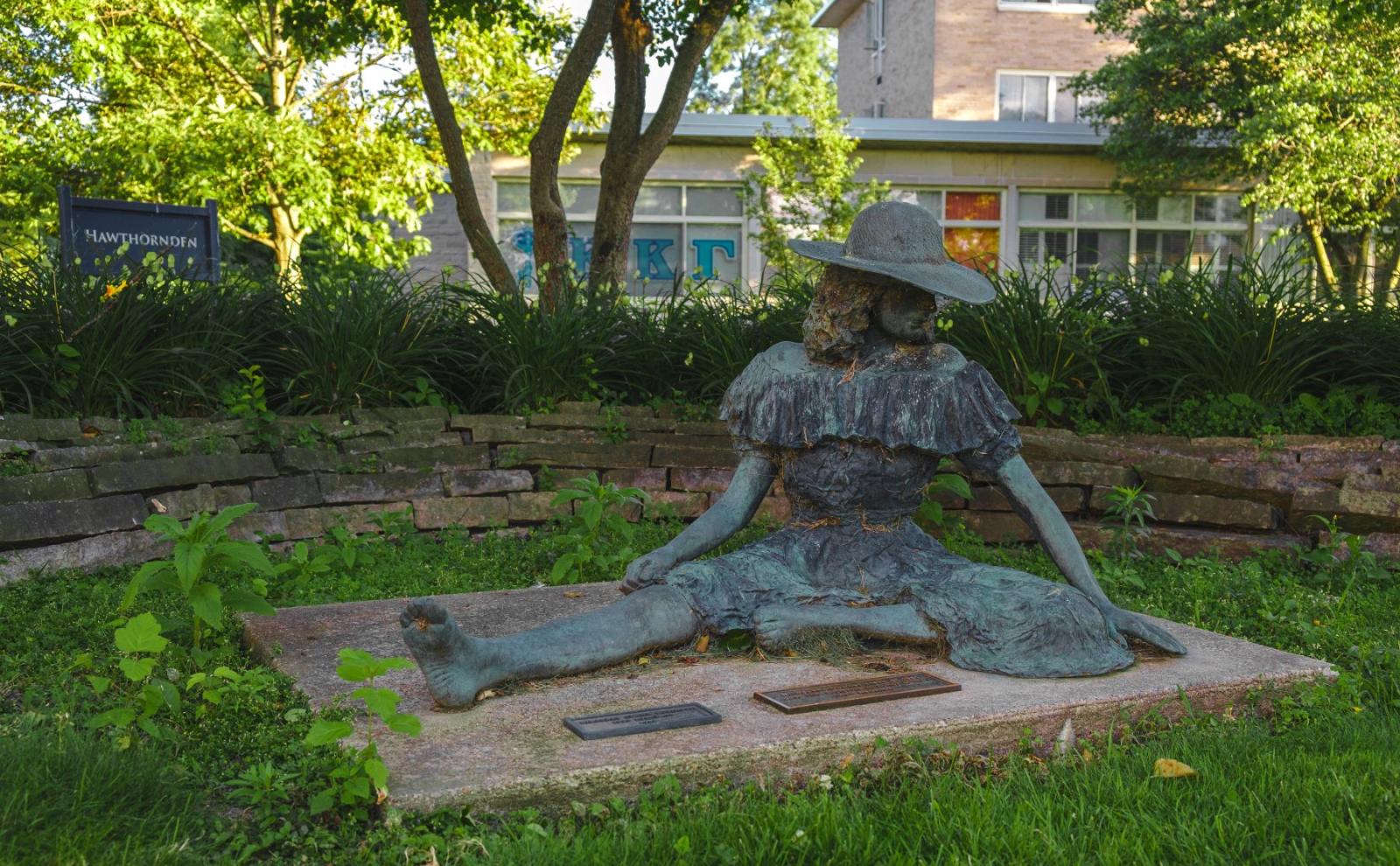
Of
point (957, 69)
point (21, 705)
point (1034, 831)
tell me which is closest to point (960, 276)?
point (1034, 831)

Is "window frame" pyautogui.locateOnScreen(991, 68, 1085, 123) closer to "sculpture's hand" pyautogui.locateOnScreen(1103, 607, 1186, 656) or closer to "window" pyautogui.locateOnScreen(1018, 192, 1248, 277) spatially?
"window" pyautogui.locateOnScreen(1018, 192, 1248, 277)

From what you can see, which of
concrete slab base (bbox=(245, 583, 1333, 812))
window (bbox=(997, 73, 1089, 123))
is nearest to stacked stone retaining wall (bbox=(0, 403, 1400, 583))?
concrete slab base (bbox=(245, 583, 1333, 812))

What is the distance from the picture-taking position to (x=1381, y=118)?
15844mm

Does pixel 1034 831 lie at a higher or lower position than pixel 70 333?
lower

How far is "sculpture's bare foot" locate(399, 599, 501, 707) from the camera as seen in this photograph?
8.81 ft

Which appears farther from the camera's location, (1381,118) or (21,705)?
(1381,118)

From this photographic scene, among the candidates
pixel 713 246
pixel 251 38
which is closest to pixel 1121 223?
pixel 713 246

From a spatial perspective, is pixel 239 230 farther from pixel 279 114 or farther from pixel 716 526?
pixel 716 526

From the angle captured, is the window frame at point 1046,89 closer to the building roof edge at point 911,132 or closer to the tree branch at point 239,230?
the building roof edge at point 911,132

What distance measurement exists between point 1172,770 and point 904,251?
157cm

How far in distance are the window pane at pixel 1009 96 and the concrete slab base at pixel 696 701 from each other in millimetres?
21571

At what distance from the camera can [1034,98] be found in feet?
78.3

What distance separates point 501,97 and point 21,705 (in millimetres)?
13314

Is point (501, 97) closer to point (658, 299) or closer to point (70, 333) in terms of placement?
point (658, 299)
